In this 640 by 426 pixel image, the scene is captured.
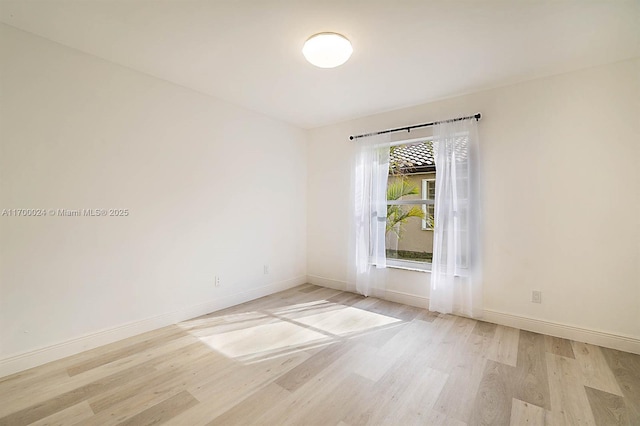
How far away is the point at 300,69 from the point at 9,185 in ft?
8.13

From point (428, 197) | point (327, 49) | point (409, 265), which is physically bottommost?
point (409, 265)

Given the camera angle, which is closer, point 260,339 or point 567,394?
point 567,394

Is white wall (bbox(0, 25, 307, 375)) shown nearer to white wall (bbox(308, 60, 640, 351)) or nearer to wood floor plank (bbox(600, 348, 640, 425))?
white wall (bbox(308, 60, 640, 351))

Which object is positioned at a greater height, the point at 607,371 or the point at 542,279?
the point at 542,279

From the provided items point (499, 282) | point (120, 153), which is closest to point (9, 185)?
point (120, 153)

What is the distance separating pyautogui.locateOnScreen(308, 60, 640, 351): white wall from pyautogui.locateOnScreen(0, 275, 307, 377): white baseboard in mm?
3025

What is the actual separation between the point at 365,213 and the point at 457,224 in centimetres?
119

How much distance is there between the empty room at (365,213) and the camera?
186 cm

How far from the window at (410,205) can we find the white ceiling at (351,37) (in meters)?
1.01

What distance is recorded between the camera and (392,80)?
113 inches

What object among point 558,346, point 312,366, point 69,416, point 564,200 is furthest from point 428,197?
point 69,416

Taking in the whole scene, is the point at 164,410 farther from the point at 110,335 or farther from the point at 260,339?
the point at 110,335

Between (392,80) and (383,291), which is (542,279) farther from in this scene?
(392,80)

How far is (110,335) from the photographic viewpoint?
8.23 feet
